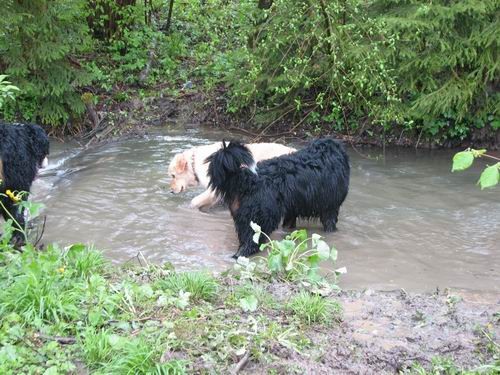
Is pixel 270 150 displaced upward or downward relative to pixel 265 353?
upward

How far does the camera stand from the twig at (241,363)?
9.96 feet

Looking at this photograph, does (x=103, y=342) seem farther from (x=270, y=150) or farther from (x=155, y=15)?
(x=155, y=15)

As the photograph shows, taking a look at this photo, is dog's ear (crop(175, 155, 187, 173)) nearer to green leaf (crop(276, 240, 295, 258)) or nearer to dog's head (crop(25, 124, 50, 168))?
dog's head (crop(25, 124, 50, 168))

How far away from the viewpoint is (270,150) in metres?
7.77

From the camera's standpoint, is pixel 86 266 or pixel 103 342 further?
pixel 86 266

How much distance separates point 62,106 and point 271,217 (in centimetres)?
654

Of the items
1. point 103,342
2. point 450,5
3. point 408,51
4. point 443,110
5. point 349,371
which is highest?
point 450,5

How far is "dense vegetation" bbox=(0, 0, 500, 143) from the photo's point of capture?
937cm

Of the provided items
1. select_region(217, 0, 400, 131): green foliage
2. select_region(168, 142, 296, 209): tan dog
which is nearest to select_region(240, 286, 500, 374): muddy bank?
select_region(168, 142, 296, 209): tan dog

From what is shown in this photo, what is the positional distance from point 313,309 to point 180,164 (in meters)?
4.36

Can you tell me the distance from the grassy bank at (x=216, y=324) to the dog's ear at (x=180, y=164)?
334cm

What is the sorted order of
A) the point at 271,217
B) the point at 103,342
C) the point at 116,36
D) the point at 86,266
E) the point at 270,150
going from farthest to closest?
the point at 116,36, the point at 270,150, the point at 271,217, the point at 86,266, the point at 103,342

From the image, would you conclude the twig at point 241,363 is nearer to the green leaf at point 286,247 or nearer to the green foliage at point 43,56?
the green leaf at point 286,247

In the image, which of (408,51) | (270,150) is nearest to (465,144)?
(408,51)
